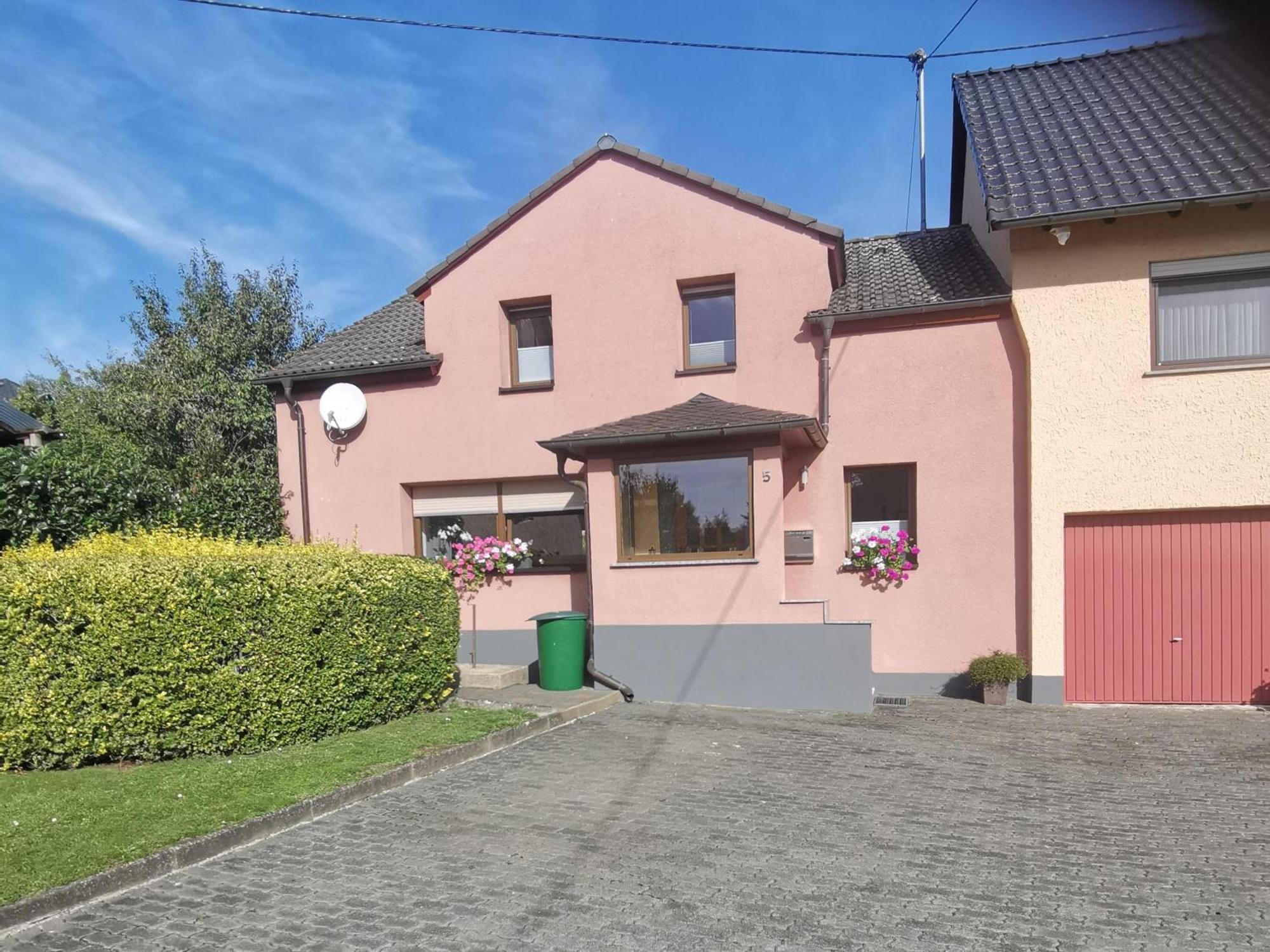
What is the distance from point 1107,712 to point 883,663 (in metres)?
2.39

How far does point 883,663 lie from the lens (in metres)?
9.89

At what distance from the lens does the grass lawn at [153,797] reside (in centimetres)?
445

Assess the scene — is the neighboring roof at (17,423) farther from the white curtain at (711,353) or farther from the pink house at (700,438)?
the white curtain at (711,353)

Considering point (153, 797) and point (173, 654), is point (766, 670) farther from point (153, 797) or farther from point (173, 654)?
point (153, 797)

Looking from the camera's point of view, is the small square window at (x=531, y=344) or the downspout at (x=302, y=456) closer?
the small square window at (x=531, y=344)

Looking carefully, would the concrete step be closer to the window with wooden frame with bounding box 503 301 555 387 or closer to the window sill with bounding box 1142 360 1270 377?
the window with wooden frame with bounding box 503 301 555 387

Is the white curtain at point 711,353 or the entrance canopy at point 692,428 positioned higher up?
the white curtain at point 711,353

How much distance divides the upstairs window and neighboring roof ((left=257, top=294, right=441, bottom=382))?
9.06 meters

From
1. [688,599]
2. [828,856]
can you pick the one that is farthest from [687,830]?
[688,599]

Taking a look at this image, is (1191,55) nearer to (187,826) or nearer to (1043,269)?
(187,826)

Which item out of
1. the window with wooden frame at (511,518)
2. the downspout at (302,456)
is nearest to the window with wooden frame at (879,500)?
the window with wooden frame at (511,518)

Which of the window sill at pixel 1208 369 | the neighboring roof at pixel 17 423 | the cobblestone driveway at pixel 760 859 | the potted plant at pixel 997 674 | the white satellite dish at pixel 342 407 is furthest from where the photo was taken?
the neighboring roof at pixel 17 423

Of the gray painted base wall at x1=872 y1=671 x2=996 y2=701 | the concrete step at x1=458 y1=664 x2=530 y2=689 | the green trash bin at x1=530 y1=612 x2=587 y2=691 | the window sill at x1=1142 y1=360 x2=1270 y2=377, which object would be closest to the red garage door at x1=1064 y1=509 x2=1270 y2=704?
the gray painted base wall at x1=872 y1=671 x2=996 y2=701

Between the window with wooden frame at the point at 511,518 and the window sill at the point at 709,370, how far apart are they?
216 centimetres
